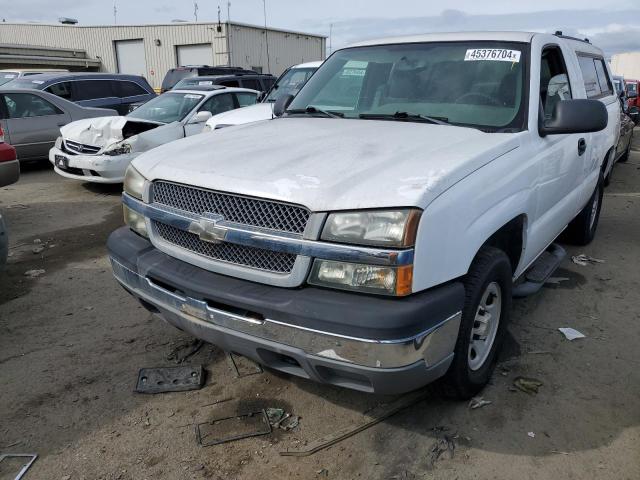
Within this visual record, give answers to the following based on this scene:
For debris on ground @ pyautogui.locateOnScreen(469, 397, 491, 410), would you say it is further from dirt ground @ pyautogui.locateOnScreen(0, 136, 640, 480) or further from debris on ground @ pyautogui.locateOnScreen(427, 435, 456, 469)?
debris on ground @ pyautogui.locateOnScreen(427, 435, 456, 469)

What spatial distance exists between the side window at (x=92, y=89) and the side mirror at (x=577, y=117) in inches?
437

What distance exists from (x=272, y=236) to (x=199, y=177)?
0.54 m

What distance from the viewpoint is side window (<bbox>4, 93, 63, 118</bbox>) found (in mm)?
9469

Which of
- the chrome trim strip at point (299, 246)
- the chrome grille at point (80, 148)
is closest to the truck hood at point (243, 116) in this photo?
the chrome grille at point (80, 148)

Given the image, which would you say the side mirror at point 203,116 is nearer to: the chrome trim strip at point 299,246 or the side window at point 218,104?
the side window at point 218,104

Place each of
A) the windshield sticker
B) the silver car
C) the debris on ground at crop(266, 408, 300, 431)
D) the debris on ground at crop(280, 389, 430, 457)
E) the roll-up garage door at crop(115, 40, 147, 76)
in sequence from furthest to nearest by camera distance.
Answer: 1. the roll-up garage door at crop(115, 40, 147, 76)
2. the silver car
3. the windshield sticker
4. the debris on ground at crop(266, 408, 300, 431)
5. the debris on ground at crop(280, 389, 430, 457)

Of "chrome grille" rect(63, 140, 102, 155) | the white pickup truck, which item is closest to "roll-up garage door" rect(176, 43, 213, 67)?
"chrome grille" rect(63, 140, 102, 155)

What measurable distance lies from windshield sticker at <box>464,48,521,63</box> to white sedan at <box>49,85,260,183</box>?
214 inches

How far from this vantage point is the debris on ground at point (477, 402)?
290cm

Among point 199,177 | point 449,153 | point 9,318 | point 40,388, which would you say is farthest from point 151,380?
point 449,153

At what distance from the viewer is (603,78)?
228 inches

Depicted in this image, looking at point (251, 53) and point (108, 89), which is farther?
point (251, 53)

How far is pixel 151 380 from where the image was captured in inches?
125

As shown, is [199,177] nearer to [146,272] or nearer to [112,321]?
[146,272]
